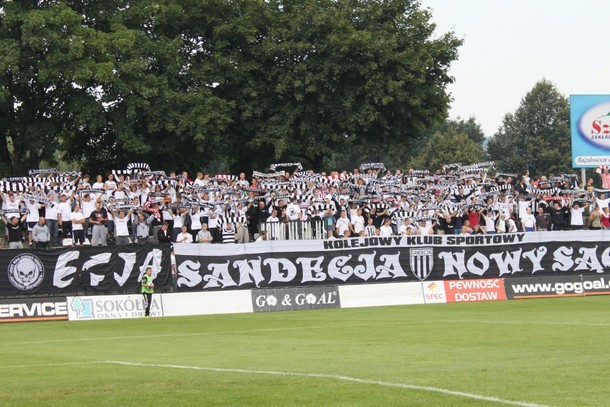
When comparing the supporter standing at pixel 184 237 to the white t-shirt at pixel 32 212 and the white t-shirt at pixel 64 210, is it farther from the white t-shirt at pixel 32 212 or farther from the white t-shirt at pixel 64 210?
the white t-shirt at pixel 32 212

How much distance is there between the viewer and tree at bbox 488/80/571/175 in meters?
112

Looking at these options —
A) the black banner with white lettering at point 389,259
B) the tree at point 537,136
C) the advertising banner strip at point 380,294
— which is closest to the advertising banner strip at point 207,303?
the black banner with white lettering at point 389,259

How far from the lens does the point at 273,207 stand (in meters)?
41.4

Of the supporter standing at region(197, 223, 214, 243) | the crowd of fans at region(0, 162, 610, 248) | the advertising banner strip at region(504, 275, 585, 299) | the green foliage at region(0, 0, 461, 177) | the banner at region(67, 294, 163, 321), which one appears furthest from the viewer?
the green foliage at region(0, 0, 461, 177)

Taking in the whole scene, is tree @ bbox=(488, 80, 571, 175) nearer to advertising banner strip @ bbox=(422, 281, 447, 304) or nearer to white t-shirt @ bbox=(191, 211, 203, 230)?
advertising banner strip @ bbox=(422, 281, 447, 304)

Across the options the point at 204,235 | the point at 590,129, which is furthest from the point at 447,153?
the point at 204,235

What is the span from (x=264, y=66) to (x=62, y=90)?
1200 cm

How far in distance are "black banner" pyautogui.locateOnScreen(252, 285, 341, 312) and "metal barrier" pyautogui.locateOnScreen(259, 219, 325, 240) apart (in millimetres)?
4859

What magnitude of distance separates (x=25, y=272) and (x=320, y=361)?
1959cm

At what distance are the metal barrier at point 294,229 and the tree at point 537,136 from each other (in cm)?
7448

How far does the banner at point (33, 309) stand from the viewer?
106ft

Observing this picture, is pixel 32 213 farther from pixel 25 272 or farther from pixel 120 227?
pixel 25 272

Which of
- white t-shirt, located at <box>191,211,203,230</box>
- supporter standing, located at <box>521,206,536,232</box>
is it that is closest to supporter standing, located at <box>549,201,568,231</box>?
supporter standing, located at <box>521,206,536,232</box>

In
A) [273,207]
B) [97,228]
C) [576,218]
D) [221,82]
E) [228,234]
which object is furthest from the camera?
[221,82]
